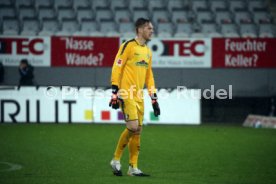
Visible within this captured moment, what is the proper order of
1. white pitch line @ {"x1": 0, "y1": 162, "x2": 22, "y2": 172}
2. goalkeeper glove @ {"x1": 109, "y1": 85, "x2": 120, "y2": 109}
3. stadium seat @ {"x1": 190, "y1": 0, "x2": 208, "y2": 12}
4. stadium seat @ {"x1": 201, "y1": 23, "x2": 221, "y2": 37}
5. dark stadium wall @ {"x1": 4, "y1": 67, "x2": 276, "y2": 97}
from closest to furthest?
goalkeeper glove @ {"x1": 109, "y1": 85, "x2": 120, "y2": 109} → white pitch line @ {"x1": 0, "y1": 162, "x2": 22, "y2": 172} → dark stadium wall @ {"x1": 4, "y1": 67, "x2": 276, "y2": 97} → stadium seat @ {"x1": 201, "y1": 23, "x2": 221, "y2": 37} → stadium seat @ {"x1": 190, "y1": 0, "x2": 208, "y2": 12}

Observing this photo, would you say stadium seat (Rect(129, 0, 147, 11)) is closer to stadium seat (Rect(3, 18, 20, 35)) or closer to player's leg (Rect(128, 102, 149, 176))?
stadium seat (Rect(3, 18, 20, 35))

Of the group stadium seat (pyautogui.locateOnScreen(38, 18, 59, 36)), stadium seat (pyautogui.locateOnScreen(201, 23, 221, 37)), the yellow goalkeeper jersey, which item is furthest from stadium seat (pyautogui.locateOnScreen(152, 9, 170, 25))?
the yellow goalkeeper jersey

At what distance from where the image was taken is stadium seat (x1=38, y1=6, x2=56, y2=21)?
24125mm

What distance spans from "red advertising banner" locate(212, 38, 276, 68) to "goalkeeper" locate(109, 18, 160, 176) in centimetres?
1354

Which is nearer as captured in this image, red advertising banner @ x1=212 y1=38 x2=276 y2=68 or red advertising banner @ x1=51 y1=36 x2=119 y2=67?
red advertising banner @ x1=51 y1=36 x2=119 y2=67

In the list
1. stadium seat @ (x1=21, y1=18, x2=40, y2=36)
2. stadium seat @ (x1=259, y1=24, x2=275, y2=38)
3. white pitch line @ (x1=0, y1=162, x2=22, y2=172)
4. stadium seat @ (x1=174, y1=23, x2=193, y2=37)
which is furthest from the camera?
stadium seat @ (x1=174, y1=23, x2=193, y2=37)

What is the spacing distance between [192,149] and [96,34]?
1032cm

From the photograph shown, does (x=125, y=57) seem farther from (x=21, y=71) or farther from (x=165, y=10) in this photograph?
(x=165, y=10)

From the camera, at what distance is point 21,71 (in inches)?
849

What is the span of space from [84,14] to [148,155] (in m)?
12.9

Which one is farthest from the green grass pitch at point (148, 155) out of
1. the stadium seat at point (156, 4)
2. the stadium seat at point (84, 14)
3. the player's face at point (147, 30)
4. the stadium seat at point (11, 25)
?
the stadium seat at point (156, 4)

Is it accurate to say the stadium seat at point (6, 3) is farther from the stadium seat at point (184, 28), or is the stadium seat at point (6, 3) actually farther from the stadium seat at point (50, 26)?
the stadium seat at point (184, 28)

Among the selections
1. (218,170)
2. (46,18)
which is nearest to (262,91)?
(46,18)

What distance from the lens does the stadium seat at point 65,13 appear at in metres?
24.3
